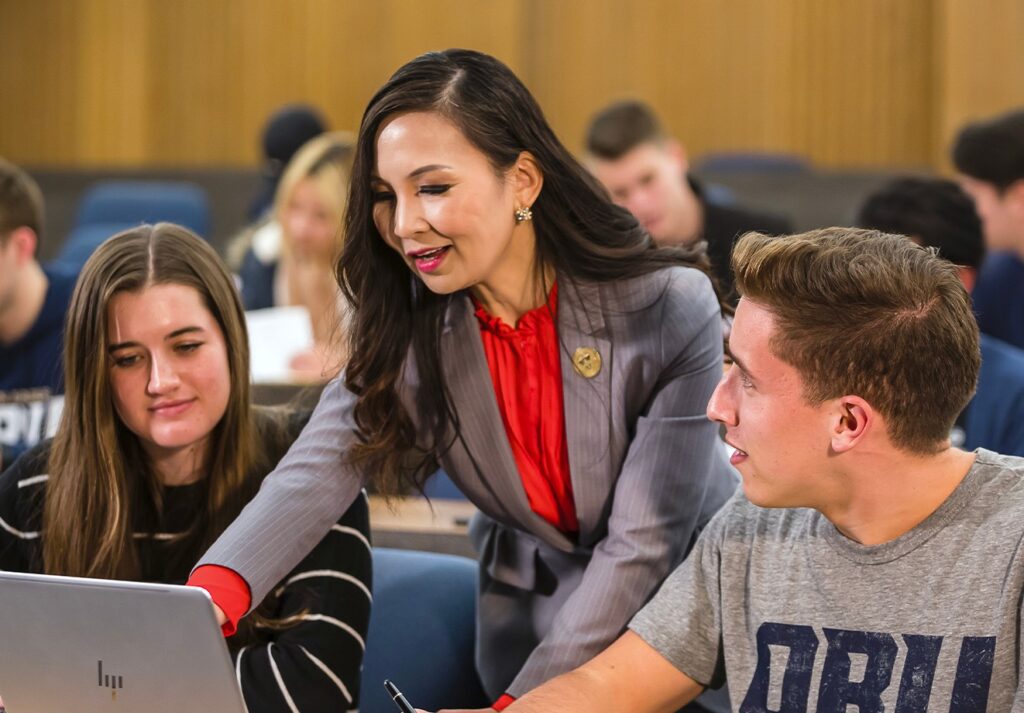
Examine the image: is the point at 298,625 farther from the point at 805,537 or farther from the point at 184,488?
the point at 805,537

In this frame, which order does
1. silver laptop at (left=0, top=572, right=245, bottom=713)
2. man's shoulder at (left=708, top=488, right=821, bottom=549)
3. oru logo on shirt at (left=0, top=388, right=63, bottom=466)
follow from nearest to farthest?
silver laptop at (left=0, top=572, right=245, bottom=713), man's shoulder at (left=708, top=488, right=821, bottom=549), oru logo on shirt at (left=0, top=388, right=63, bottom=466)

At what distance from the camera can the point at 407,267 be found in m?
1.82

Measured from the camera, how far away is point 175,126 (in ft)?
27.1

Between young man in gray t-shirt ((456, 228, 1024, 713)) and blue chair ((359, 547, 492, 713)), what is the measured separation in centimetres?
53

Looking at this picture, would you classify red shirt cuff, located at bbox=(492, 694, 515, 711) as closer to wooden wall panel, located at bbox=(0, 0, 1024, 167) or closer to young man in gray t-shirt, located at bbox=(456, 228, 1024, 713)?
young man in gray t-shirt, located at bbox=(456, 228, 1024, 713)

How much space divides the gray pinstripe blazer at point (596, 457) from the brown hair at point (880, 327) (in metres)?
0.32

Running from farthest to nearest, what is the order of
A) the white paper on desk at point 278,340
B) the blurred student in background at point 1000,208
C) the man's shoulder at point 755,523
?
the white paper on desk at point 278,340 → the blurred student in background at point 1000,208 → the man's shoulder at point 755,523

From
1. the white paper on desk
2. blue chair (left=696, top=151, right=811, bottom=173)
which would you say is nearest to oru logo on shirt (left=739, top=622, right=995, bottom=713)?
the white paper on desk

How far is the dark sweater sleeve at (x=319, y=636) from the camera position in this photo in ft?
5.79

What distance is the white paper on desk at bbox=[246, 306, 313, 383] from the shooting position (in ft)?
13.1

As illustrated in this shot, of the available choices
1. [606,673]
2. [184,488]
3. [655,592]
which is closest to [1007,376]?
[655,592]

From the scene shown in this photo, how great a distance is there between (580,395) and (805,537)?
38cm

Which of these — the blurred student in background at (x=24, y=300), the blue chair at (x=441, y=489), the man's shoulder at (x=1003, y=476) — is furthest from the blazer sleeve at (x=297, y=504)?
the blurred student in background at (x=24, y=300)

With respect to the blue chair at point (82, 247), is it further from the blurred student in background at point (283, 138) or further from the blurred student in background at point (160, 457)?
the blurred student in background at point (160, 457)
